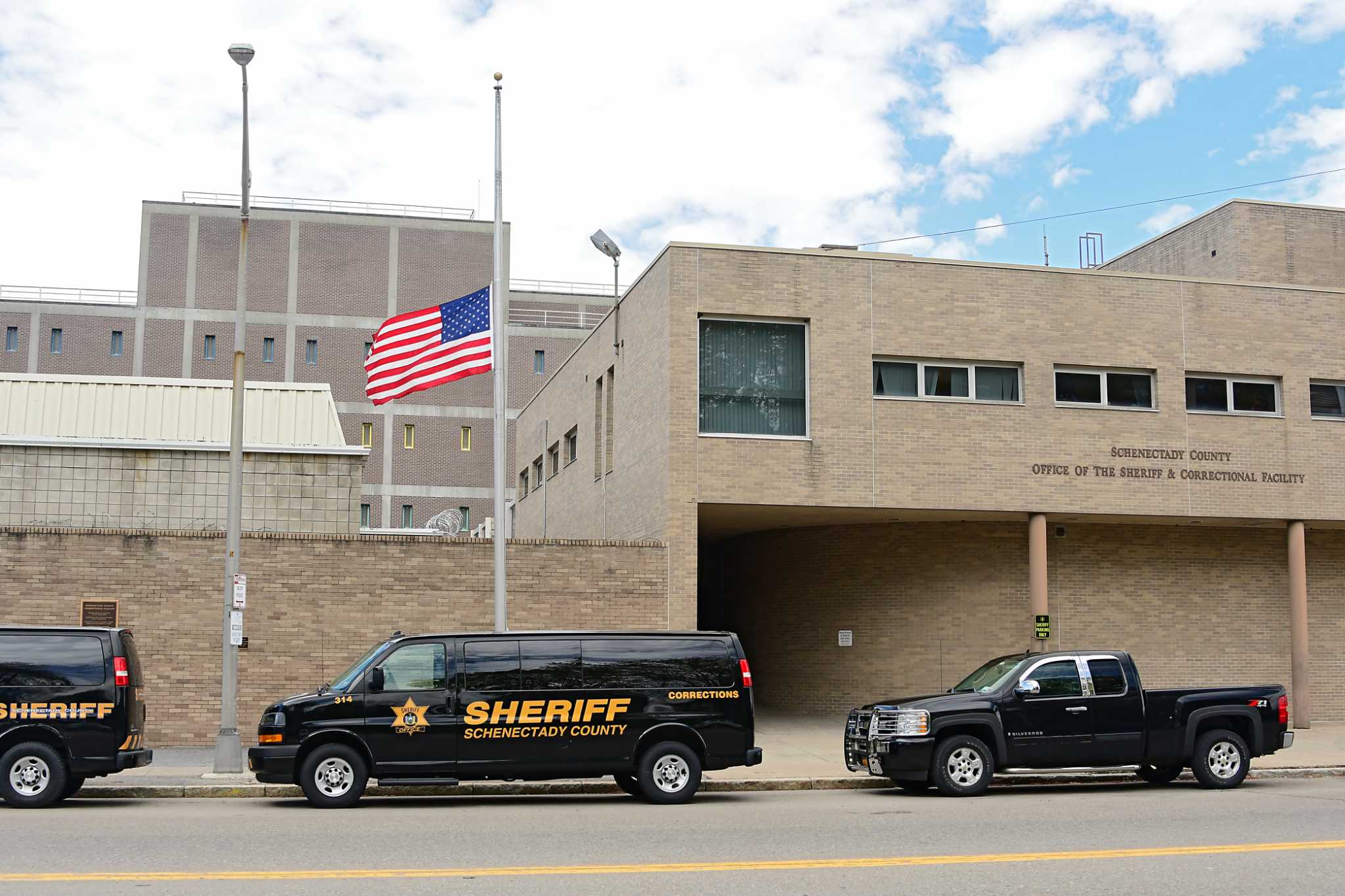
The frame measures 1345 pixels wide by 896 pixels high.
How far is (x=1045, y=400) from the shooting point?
23.7 meters

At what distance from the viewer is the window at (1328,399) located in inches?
987

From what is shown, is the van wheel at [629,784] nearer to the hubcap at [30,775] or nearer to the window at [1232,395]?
the hubcap at [30,775]

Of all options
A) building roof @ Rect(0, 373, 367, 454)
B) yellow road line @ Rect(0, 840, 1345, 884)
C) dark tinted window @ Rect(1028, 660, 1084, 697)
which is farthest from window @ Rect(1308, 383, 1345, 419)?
building roof @ Rect(0, 373, 367, 454)

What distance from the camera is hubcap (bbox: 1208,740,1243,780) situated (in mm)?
16359

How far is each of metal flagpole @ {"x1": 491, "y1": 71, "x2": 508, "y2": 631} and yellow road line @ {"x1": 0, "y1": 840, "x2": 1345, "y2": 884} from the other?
8.45m

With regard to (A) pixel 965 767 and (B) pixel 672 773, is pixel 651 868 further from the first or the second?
(A) pixel 965 767

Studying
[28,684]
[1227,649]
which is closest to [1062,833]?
[28,684]

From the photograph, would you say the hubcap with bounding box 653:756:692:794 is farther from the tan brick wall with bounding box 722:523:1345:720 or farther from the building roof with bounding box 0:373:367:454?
the building roof with bounding box 0:373:367:454

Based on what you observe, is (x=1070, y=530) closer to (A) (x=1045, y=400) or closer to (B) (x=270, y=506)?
(A) (x=1045, y=400)

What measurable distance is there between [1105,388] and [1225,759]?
30.3ft

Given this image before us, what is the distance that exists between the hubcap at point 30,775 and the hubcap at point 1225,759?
13331mm

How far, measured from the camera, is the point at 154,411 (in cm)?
2603

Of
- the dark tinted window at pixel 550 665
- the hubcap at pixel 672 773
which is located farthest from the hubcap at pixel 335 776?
the hubcap at pixel 672 773

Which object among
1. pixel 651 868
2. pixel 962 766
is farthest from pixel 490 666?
pixel 962 766
